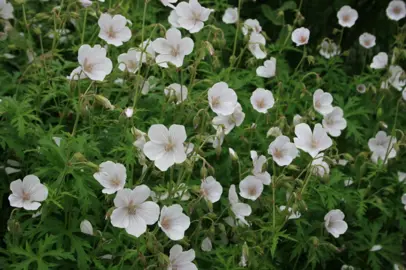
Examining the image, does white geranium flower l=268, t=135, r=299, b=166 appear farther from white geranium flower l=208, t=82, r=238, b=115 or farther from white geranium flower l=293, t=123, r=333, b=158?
white geranium flower l=208, t=82, r=238, b=115

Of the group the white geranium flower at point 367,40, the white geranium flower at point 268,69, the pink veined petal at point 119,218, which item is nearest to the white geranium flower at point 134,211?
the pink veined petal at point 119,218

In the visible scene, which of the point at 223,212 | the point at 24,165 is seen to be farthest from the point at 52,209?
the point at 223,212

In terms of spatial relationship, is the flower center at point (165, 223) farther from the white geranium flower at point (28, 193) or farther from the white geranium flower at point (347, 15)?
the white geranium flower at point (347, 15)

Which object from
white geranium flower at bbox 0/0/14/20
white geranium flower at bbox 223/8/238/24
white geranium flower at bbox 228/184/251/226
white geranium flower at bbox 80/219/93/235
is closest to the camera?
white geranium flower at bbox 80/219/93/235

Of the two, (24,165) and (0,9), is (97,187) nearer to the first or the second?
(24,165)

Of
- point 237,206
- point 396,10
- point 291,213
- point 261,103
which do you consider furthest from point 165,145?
point 396,10

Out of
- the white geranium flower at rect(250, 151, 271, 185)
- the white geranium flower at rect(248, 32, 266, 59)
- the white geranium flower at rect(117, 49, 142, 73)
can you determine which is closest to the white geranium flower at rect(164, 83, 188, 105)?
the white geranium flower at rect(117, 49, 142, 73)
